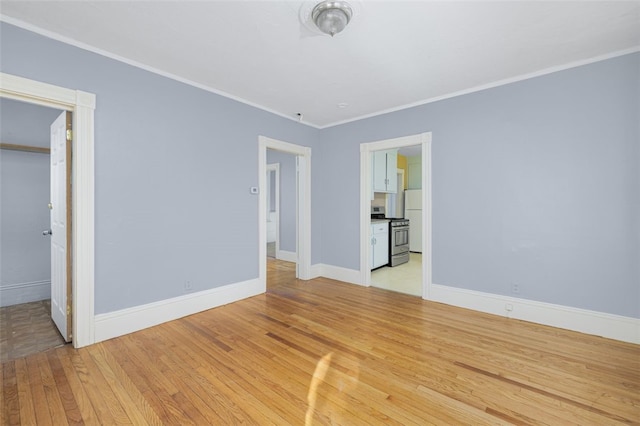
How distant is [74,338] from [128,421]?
1.31 metres

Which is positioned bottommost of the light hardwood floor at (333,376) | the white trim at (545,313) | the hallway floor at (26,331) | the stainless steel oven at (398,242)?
the light hardwood floor at (333,376)

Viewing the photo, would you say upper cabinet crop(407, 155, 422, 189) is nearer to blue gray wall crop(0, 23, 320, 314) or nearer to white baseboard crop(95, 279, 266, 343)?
blue gray wall crop(0, 23, 320, 314)

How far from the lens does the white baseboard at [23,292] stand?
326 cm

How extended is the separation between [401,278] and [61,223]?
14.9ft

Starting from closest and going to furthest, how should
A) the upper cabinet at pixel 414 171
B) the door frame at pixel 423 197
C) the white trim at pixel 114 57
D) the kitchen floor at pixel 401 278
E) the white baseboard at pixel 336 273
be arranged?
the white trim at pixel 114 57 < the door frame at pixel 423 197 < the kitchen floor at pixel 401 278 < the white baseboard at pixel 336 273 < the upper cabinet at pixel 414 171

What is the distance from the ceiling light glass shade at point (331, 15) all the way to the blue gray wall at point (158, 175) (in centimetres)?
188

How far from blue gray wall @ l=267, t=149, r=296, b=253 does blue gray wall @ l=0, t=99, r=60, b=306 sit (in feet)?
12.4

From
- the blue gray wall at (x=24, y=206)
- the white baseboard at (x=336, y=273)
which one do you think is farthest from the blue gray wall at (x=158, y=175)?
the blue gray wall at (x=24, y=206)

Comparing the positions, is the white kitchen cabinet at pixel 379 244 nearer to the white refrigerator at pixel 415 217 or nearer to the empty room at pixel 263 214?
the empty room at pixel 263 214

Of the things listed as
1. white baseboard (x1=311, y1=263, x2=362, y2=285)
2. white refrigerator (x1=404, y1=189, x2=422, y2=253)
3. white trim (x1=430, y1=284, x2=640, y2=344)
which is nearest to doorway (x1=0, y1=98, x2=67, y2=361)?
white baseboard (x1=311, y1=263, x2=362, y2=285)

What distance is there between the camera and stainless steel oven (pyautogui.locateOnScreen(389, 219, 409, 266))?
5512 mm

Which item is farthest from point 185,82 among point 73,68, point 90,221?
point 90,221

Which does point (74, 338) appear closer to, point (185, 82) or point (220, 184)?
point (220, 184)

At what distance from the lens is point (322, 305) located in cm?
345
